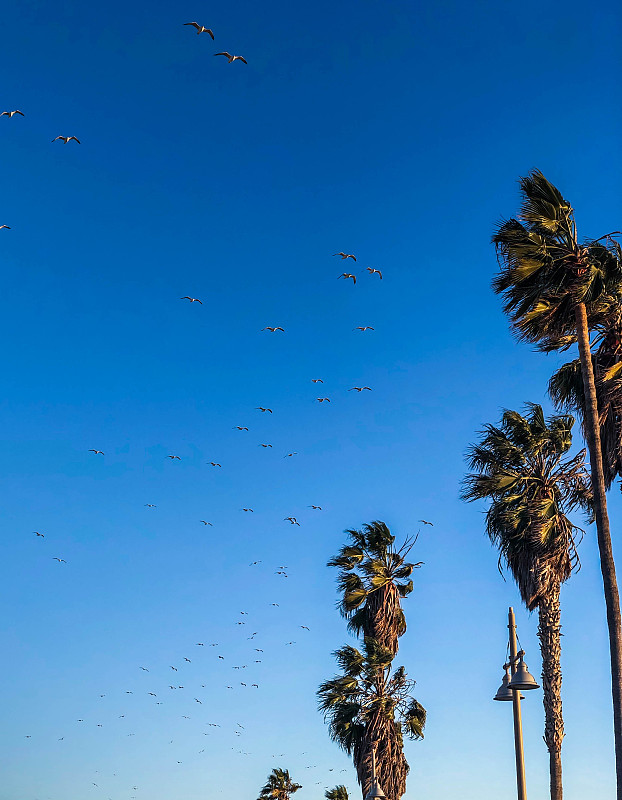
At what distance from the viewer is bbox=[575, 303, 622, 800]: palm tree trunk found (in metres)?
13.5

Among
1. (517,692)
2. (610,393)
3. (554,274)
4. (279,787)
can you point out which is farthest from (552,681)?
(279,787)

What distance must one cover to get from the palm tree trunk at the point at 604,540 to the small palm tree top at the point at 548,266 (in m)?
0.55

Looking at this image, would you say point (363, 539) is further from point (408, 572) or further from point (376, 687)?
point (376, 687)

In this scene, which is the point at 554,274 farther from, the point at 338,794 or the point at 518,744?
the point at 338,794

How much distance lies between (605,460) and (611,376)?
1837 millimetres

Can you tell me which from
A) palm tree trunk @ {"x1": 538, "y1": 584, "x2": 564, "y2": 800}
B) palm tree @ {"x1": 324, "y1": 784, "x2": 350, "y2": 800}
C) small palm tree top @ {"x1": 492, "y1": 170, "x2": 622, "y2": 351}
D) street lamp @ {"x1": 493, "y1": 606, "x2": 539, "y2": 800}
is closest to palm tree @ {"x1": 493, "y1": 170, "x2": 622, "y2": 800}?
small palm tree top @ {"x1": 492, "y1": 170, "x2": 622, "y2": 351}

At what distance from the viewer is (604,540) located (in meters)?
14.8

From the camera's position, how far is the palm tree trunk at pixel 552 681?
19672 millimetres

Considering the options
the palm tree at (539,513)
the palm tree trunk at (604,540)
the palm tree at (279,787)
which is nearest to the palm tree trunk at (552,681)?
the palm tree at (539,513)

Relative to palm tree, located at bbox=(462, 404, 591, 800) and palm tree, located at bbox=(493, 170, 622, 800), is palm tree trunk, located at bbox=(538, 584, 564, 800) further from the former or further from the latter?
palm tree, located at bbox=(493, 170, 622, 800)

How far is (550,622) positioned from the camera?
70.6 feet

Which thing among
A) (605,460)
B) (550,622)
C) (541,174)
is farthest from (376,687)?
(541,174)

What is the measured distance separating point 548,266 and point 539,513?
7.25 meters

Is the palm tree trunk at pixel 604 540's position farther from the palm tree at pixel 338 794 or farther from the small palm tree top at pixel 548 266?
the palm tree at pixel 338 794
